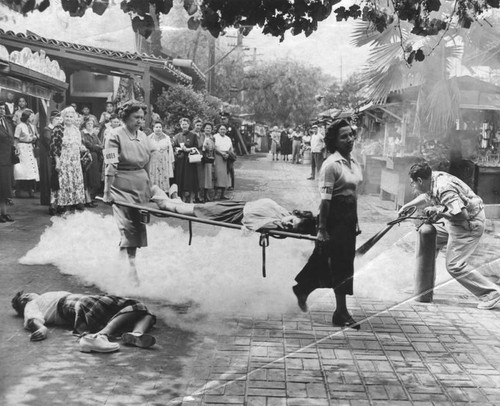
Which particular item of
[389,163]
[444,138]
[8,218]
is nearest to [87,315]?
[8,218]

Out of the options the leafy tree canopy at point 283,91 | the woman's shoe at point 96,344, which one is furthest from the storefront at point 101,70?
the woman's shoe at point 96,344

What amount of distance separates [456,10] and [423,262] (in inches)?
50.2

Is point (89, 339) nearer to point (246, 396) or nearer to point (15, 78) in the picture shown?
point (246, 396)

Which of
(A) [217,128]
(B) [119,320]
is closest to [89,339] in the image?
(B) [119,320]

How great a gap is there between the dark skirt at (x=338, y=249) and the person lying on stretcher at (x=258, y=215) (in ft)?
0.39

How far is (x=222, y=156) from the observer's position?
387 centimetres

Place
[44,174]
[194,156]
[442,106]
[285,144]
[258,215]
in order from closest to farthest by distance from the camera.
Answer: [442,106] → [285,144] → [258,215] → [44,174] → [194,156]

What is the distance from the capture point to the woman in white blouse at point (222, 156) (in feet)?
12.4

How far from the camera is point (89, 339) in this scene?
3.52 metres

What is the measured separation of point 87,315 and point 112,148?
44.8 inches

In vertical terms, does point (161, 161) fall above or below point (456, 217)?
above

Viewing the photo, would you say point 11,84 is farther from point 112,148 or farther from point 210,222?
point 112,148

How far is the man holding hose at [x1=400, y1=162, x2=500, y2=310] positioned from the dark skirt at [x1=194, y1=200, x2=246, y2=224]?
34.8 inches

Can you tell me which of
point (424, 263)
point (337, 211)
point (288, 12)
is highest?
point (288, 12)
